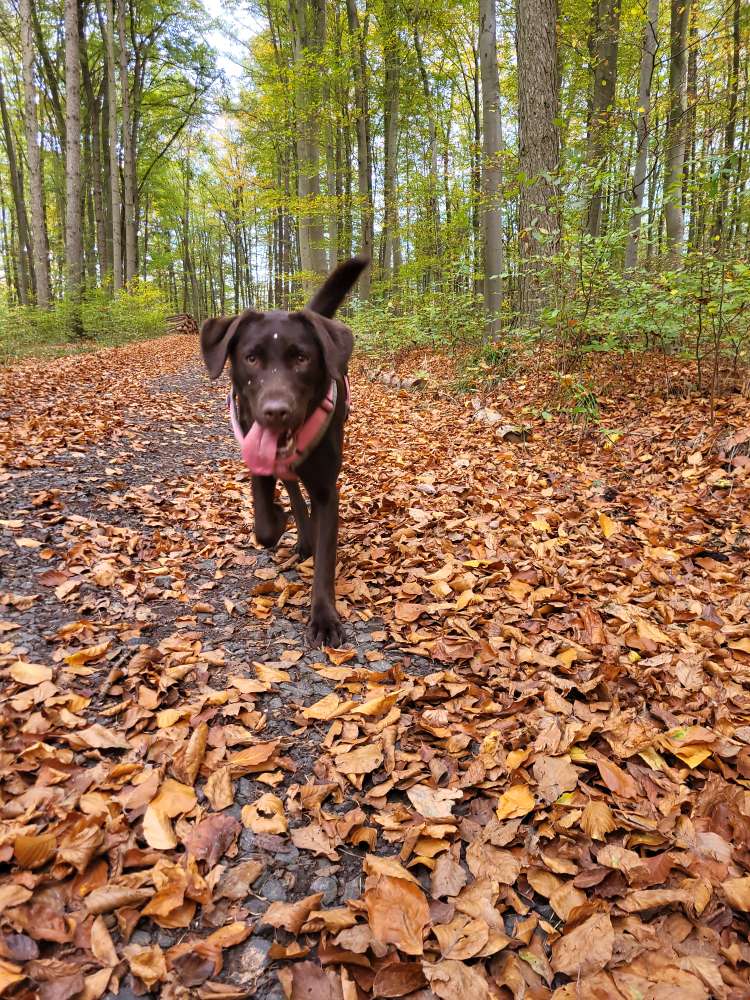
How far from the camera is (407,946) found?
4.76 feet

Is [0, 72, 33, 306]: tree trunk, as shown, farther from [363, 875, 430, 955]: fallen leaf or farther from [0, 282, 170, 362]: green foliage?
[363, 875, 430, 955]: fallen leaf

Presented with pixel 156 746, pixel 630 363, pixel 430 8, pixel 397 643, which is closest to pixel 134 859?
pixel 156 746

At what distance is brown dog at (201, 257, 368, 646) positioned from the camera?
2.72 m

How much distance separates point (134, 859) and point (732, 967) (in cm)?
163

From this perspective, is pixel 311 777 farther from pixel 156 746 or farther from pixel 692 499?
pixel 692 499

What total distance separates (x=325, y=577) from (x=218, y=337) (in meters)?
1.46

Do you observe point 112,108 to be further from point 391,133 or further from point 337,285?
point 337,285

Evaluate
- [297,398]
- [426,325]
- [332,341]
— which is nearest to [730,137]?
[426,325]

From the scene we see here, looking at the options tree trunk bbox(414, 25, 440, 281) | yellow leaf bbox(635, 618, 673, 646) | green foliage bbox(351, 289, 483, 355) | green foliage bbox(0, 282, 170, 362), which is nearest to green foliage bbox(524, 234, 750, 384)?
green foliage bbox(351, 289, 483, 355)

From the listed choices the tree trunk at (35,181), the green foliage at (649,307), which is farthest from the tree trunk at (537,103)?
the tree trunk at (35,181)

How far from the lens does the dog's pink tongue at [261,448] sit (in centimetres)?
268

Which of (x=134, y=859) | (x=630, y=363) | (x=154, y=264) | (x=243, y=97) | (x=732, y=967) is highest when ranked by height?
(x=243, y=97)

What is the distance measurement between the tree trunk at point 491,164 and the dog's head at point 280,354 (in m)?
6.22

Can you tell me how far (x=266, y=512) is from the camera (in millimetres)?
3412
